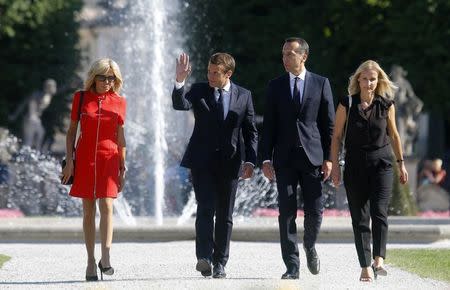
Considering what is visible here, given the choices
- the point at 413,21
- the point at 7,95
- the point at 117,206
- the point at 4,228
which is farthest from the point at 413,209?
the point at 7,95

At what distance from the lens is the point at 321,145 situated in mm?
11672

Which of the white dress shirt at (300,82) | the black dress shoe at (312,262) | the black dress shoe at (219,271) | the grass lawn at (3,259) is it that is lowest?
the grass lawn at (3,259)

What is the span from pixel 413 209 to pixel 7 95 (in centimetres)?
2164

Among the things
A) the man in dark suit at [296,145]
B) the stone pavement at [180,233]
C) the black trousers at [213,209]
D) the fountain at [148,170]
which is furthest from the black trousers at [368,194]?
the fountain at [148,170]

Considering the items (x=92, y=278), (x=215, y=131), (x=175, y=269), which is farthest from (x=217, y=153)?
(x=175, y=269)

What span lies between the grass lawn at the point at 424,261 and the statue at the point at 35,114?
26547 millimetres

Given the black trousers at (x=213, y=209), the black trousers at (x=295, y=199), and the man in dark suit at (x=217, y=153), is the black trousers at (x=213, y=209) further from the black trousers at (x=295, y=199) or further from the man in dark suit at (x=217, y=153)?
the black trousers at (x=295, y=199)

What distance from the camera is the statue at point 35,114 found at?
1606 inches

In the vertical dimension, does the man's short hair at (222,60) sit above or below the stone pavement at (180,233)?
above

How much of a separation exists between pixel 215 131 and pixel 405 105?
87.9 ft

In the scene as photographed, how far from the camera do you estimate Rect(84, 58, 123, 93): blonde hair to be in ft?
37.6

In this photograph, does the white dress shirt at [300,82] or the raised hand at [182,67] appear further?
the white dress shirt at [300,82]

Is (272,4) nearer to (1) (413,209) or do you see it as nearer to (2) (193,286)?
(1) (413,209)

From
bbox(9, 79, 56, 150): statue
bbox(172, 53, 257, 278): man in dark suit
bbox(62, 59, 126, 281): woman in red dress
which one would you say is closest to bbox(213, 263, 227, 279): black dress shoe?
bbox(172, 53, 257, 278): man in dark suit
